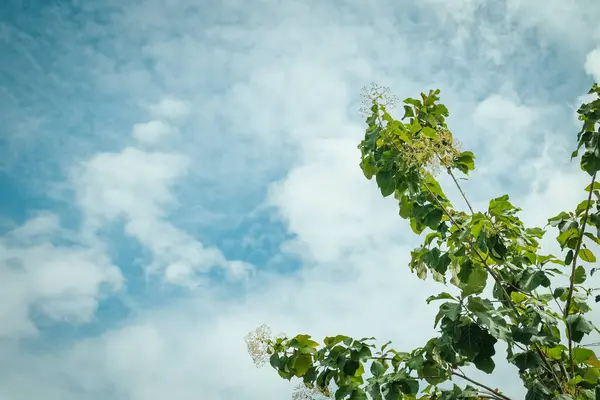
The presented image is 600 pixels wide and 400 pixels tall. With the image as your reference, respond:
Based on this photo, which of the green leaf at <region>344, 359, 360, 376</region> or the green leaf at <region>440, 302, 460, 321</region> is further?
the green leaf at <region>344, 359, 360, 376</region>

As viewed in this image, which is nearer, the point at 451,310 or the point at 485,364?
the point at 451,310

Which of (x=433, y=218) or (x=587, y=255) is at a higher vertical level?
(x=433, y=218)

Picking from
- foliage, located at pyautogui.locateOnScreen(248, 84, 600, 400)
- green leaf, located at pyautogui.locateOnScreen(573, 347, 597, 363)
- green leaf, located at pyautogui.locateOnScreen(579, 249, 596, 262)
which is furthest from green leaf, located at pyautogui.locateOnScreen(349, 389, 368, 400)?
green leaf, located at pyautogui.locateOnScreen(579, 249, 596, 262)

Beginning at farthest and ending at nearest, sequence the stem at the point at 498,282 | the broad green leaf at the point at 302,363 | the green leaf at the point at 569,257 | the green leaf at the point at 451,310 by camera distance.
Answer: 1. the green leaf at the point at 569,257
2. the broad green leaf at the point at 302,363
3. the stem at the point at 498,282
4. the green leaf at the point at 451,310

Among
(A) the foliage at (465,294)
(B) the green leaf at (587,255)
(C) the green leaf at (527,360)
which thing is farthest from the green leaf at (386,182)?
(B) the green leaf at (587,255)

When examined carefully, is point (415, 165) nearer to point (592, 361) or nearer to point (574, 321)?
Result: point (574, 321)

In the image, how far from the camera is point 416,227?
4605mm

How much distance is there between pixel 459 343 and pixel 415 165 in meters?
1.39

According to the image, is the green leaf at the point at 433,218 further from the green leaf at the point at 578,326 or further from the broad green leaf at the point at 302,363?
the broad green leaf at the point at 302,363

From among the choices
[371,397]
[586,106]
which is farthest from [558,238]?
[371,397]

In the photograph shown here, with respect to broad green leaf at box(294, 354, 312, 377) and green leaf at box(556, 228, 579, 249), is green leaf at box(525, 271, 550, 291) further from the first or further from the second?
broad green leaf at box(294, 354, 312, 377)

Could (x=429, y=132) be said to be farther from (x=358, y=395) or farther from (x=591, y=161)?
(x=358, y=395)

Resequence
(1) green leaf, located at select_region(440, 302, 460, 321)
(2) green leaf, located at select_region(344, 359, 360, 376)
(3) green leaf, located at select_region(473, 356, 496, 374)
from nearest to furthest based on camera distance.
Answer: (1) green leaf, located at select_region(440, 302, 460, 321) < (3) green leaf, located at select_region(473, 356, 496, 374) < (2) green leaf, located at select_region(344, 359, 360, 376)

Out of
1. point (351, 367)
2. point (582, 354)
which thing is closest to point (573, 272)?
point (582, 354)
